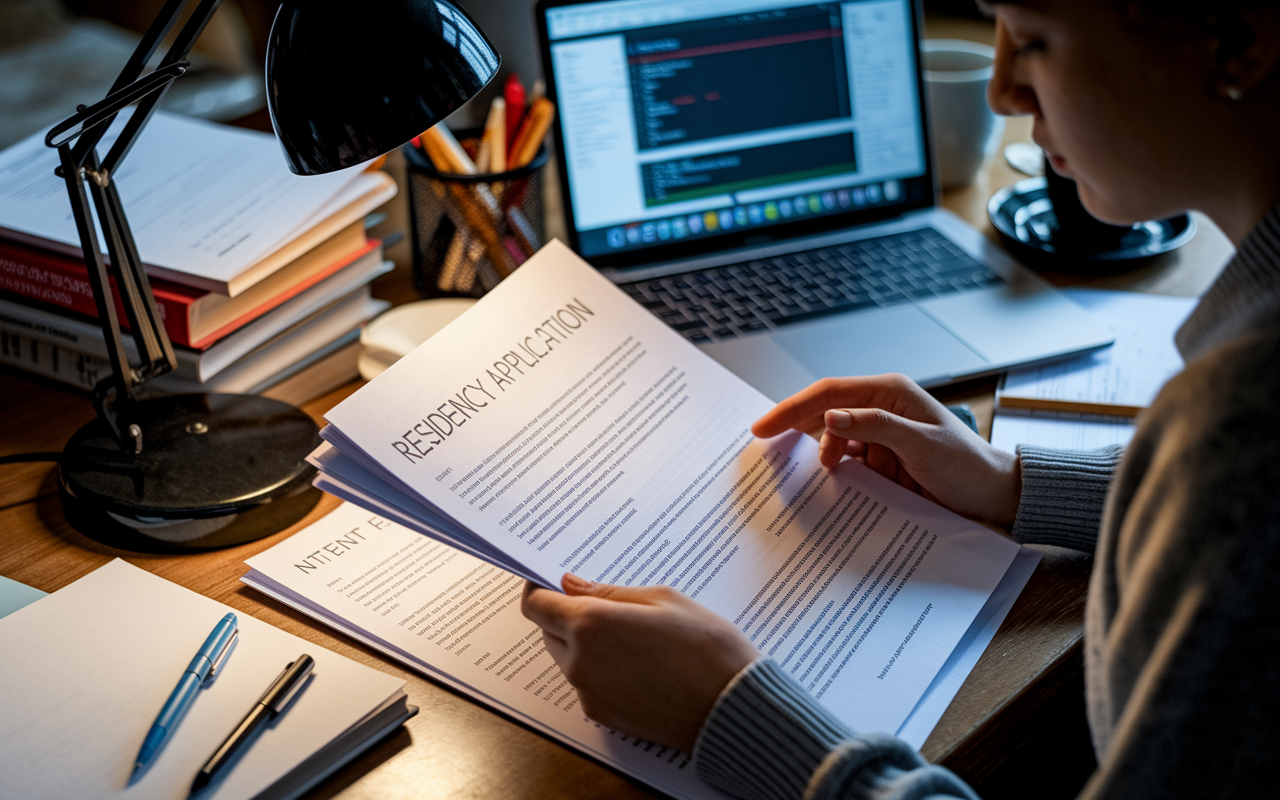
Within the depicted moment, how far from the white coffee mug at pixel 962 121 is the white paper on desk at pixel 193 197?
79 centimetres

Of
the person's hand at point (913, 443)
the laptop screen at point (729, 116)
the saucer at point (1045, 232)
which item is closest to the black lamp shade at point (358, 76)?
the person's hand at point (913, 443)

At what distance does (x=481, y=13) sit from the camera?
124cm

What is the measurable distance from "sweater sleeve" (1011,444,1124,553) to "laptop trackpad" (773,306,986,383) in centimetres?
20

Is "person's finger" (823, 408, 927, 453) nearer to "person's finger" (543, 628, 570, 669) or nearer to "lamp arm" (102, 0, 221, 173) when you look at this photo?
"person's finger" (543, 628, 570, 669)

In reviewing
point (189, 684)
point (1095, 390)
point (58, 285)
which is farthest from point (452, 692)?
point (1095, 390)

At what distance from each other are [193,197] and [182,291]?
0.48 feet

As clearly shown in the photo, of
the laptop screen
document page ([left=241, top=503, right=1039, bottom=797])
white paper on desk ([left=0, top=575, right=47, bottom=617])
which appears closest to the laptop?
the laptop screen

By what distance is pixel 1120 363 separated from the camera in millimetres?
990

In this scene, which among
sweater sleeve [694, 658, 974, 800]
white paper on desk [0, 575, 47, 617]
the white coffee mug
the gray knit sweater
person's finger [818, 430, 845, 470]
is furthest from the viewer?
the white coffee mug

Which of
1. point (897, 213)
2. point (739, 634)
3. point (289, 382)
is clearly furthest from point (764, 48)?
point (739, 634)

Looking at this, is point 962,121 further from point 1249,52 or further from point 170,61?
point 170,61

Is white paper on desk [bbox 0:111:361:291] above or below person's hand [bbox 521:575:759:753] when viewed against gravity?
above

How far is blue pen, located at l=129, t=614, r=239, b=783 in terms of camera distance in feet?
1.80

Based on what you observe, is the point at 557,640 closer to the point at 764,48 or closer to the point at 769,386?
the point at 769,386
